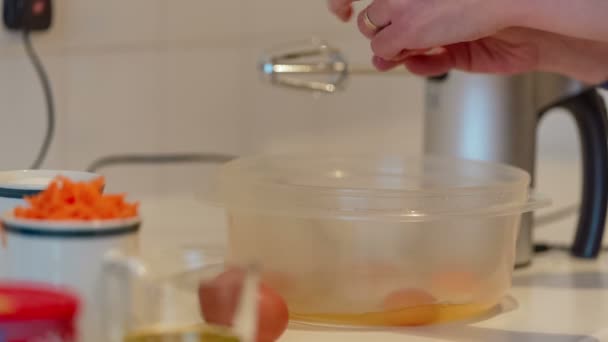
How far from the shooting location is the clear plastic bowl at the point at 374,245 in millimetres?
680

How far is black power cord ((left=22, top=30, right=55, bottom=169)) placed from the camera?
40.6 inches

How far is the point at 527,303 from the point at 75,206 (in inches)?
18.5

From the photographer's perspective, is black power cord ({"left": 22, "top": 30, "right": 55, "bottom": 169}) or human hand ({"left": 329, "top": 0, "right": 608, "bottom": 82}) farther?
black power cord ({"left": 22, "top": 30, "right": 55, "bottom": 169})

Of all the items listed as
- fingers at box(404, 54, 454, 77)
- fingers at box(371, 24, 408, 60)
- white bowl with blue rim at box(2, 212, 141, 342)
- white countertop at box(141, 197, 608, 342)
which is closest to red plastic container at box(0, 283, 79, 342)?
white bowl with blue rim at box(2, 212, 141, 342)

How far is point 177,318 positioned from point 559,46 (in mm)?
499

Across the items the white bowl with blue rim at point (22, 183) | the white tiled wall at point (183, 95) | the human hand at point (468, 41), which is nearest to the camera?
the white bowl with blue rim at point (22, 183)

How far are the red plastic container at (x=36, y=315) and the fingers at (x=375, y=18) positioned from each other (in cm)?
38

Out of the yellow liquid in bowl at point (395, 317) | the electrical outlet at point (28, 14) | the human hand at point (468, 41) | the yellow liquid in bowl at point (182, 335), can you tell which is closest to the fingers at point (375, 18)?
the human hand at point (468, 41)

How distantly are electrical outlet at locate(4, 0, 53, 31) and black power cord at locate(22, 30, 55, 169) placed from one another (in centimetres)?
2

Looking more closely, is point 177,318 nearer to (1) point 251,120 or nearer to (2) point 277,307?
(2) point 277,307

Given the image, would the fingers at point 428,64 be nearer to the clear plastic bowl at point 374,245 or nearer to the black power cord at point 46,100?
the clear plastic bowl at point 374,245

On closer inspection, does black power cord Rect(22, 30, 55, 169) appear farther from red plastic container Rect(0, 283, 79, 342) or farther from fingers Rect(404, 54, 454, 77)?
red plastic container Rect(0, 283, 79, 342)

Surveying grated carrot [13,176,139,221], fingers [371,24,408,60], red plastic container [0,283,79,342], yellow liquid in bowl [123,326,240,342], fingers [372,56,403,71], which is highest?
fingers [371,24,408,60]

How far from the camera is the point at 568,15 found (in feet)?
2.23
